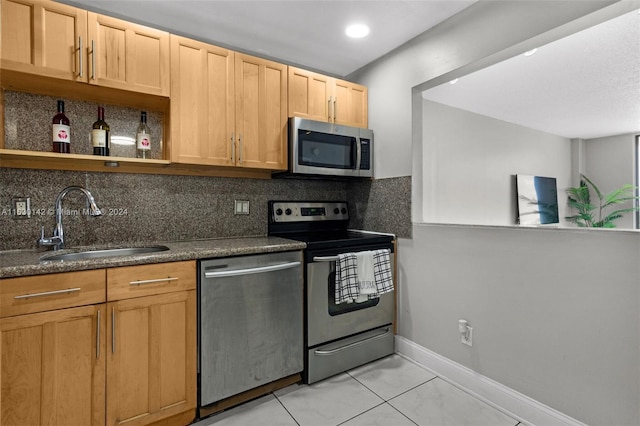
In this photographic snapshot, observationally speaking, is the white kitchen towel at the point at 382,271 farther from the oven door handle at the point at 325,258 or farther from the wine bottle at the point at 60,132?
the wine bottle at the point at 60,132

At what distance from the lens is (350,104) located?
258 cm

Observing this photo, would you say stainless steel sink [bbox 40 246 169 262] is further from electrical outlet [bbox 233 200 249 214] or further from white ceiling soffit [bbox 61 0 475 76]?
white ceiling soffit [bbox 61 0 475 76]

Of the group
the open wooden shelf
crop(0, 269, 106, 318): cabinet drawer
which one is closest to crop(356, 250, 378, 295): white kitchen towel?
the open wooden shelf

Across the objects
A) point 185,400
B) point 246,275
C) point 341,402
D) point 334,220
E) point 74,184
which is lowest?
point 341,402

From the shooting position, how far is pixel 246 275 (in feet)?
5.69

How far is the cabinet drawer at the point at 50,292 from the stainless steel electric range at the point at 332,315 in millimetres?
1128

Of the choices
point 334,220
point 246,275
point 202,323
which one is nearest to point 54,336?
point 202,323

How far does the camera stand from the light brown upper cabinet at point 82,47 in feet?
4.84

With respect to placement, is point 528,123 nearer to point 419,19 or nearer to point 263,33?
point 419,19

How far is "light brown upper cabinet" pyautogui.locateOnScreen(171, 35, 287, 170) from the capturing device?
6.12ft

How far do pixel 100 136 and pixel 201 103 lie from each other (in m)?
0.62

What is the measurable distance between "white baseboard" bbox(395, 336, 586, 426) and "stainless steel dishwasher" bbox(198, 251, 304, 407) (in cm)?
93

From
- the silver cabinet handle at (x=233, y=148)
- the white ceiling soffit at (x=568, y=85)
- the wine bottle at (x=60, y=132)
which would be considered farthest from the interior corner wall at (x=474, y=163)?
the wine bottle at (x=60, y=132)

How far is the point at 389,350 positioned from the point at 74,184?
8.18 ft
